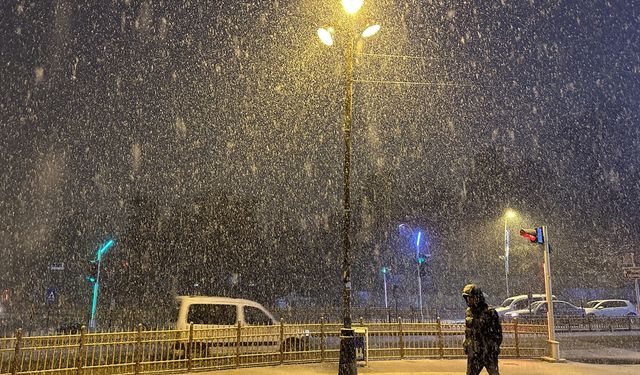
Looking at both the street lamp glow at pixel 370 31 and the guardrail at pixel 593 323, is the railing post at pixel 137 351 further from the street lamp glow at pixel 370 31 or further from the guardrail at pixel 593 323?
Result: the guardrail at pixel 593 323

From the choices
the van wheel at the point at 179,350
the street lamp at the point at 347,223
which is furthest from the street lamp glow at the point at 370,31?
the van wheel at the point at 179,350

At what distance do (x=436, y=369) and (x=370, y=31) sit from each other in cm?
810

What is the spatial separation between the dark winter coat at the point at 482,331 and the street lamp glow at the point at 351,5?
6.22m

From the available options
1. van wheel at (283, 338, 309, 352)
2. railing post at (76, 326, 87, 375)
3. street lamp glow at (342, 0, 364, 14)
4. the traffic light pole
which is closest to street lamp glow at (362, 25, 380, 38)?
street lamp glow at (342, 0, 364, 14)

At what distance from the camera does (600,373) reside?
41.0 feet

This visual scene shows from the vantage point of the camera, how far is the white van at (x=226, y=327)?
12.3 meters

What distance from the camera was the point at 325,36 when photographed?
1145cm

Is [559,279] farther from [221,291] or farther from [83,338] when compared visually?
[83,338]

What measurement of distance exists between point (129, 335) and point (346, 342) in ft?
15.7

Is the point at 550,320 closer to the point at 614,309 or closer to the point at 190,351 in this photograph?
the point at 190,351

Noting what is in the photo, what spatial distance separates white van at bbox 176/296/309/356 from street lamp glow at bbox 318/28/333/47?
686cm

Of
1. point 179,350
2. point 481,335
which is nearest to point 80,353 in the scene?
point 179,350

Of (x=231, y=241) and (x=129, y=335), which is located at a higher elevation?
(x=231, y=241)

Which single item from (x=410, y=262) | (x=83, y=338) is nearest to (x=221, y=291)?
(x=410, y=262)
